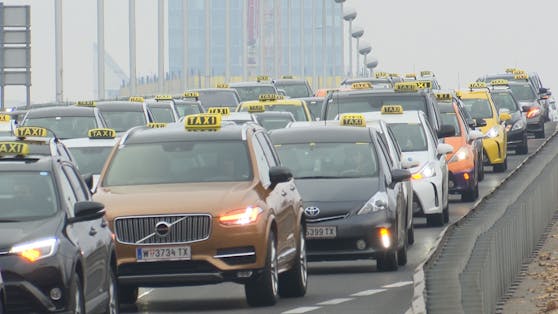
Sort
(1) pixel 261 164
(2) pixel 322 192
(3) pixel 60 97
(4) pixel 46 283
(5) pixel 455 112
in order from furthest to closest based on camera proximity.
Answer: (3) pixel 60 97
(5) pixel 455 112
(2) pixel 322 192
(1) pixel 261 164
(4) pixel 46 283

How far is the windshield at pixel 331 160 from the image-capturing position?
22516 millimetres

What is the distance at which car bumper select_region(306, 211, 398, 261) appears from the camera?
2139 centimetres

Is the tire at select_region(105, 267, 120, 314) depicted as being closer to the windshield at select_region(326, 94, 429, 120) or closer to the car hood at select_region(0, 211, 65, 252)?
the car hood at select_region(0, 211, 65, 252)

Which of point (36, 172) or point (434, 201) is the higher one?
point (36, 172)

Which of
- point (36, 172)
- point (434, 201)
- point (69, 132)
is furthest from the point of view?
point (69, 132)

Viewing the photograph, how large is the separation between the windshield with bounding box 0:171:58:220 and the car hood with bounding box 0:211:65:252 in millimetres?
165

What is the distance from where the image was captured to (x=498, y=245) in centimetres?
1759

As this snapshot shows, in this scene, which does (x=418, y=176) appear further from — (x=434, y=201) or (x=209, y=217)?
(x=209, y=217)

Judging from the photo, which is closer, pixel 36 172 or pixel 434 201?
pixel 36 172

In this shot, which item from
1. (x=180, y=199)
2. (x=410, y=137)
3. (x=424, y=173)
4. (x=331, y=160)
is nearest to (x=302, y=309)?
(x=180, y=199)

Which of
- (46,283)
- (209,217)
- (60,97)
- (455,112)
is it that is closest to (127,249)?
(209,217)

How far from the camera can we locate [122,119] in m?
39.5

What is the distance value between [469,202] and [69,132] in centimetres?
651

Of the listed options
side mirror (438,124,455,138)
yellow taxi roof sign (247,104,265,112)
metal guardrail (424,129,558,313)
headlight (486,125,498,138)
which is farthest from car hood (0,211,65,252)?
headlight (486,125,498,138)
